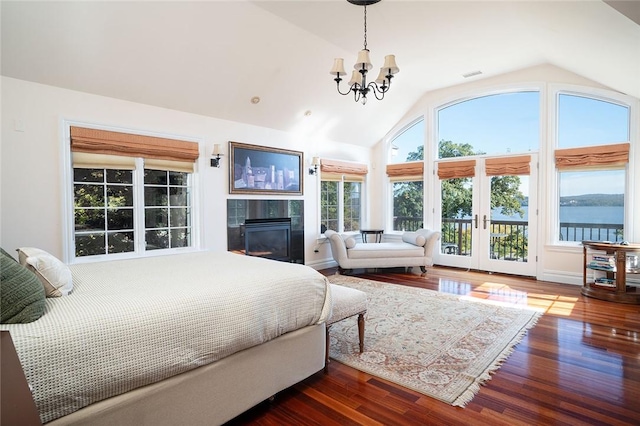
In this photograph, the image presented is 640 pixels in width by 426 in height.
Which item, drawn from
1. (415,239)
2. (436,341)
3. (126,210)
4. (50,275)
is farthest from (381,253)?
(50,275)

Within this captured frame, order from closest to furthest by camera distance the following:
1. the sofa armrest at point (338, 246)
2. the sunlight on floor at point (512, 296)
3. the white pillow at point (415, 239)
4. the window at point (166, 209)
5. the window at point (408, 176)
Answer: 1. the sunlight on floor at point (512, 296)
2. the window at point (166, 209)
3. the sofa armrest at point (338, 246)
4. the white pillow at point (415, 239)
5. the window at point (408, 176)

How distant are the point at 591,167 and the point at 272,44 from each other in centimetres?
477

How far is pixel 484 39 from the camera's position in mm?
4195

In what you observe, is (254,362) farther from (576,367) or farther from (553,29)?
(553,29)

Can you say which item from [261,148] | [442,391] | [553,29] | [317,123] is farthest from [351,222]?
[442,391]

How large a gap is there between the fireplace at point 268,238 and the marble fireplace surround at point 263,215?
0.07m

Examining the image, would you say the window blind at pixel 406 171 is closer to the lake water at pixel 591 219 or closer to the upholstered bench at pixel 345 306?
the lake water at pixel 591 219

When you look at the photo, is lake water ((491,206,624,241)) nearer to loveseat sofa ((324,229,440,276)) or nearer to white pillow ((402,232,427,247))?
loveseat sofa ((324,229,440,276))

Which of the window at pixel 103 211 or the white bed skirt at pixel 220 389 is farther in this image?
the window at pixel 103 211

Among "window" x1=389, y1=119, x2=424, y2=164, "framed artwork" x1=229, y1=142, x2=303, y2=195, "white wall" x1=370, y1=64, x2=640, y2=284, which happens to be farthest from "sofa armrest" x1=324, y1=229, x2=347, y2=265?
"window" x1=389, y1=119, x2=424, y2=164

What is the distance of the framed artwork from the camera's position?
4.86 metres

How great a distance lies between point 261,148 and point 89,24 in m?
2.60

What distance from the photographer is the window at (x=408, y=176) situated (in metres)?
6.73

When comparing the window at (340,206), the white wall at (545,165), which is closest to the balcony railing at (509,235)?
the white wall at (545,165)
